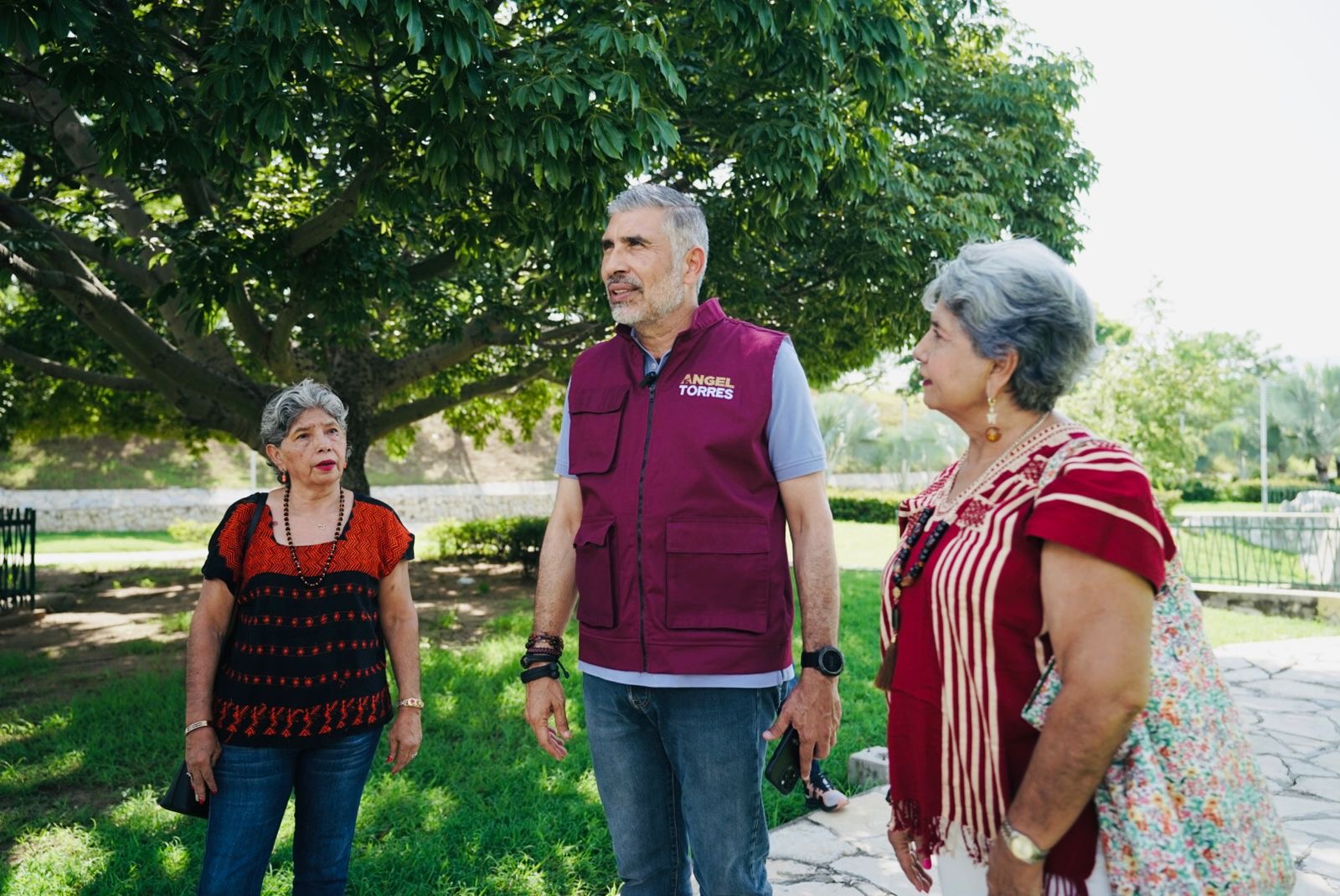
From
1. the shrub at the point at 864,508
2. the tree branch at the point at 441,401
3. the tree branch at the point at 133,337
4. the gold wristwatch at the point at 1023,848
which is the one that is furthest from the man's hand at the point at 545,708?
the shrub at the point at 864,508

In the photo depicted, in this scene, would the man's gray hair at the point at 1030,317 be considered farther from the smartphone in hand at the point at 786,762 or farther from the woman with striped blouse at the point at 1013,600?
the smartphone in hand at the point at 786,762

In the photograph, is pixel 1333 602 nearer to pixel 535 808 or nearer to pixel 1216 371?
pixel 535 808

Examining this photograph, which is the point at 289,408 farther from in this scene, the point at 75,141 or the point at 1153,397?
the point at 1153,397

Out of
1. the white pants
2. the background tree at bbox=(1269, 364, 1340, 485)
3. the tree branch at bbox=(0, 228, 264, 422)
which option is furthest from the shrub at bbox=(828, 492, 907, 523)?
the background tree at bbox=(1269, 364, 1340, 485)

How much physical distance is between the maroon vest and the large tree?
2.57 metres

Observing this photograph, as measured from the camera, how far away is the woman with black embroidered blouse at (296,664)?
2.82m

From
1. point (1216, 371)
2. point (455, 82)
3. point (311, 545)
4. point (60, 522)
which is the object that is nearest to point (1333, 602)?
point (455, 82)

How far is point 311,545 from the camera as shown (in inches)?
118

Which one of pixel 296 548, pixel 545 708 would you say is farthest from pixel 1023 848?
pixel 296 548

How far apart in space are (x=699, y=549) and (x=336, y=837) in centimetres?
149

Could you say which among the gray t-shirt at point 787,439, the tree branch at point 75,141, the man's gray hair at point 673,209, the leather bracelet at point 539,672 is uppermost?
the tree branch at point 75,141

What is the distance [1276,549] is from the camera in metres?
13.6

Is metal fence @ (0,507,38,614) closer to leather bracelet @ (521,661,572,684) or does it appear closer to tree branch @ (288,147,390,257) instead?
tree branch @ (288,147,390,257)

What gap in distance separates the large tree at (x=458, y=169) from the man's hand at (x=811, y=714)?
3277 millimetres
